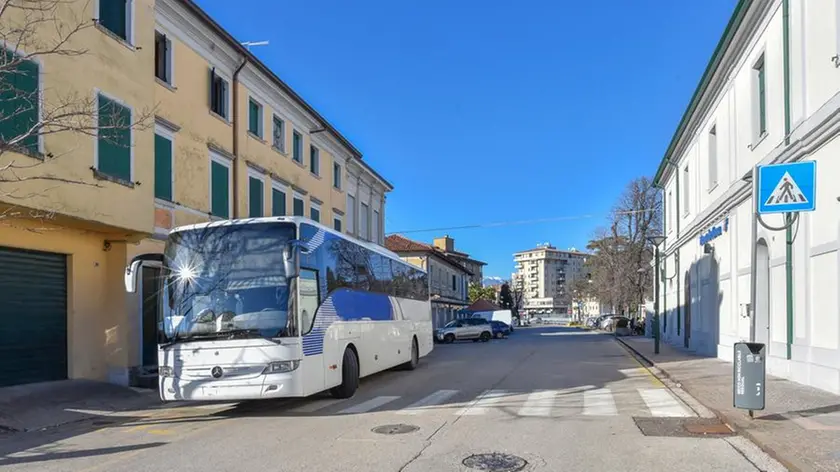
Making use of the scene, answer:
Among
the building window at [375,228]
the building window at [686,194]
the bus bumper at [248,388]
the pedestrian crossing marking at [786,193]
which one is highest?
the building window at [686,194]

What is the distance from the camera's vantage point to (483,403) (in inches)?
448

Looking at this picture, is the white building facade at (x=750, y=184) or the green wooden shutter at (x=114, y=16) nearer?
the white building facade at (x=750, y=184)

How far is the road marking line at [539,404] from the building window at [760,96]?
27.9 feet

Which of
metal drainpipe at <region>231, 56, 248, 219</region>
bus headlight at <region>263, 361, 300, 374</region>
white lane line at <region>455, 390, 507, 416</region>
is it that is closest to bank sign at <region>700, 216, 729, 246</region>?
white lane line at <region>455, 390, 507, 416</region>

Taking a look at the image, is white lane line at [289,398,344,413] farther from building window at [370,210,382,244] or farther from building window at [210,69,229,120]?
building window at [370,210,382,244]

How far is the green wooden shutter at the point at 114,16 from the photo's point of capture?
13461 millimetres

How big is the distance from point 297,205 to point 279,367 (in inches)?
607

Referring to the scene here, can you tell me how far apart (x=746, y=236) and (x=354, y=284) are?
10835 mm

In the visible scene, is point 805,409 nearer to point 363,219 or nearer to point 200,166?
point 200,166

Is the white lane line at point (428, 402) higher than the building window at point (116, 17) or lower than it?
lower

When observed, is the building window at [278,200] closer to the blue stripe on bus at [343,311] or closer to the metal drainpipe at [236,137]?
the metal drainpipe at [236,137]

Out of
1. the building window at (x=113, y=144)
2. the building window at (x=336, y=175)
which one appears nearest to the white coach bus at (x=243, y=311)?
the building window at (x=113, y=144)

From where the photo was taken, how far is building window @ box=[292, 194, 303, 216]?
24695 mm

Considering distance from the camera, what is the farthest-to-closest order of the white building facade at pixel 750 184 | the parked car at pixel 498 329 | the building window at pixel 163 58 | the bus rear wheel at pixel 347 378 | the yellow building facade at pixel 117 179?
the parked car at pixel 498 329, the building window at pixel 163 58, the bus rear wheel at pixel 347 378, the yellow building facade at pixel 117 179, the white building facade at pixel 750 184
